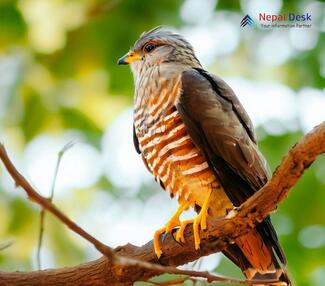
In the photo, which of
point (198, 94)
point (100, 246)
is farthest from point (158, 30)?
point (100, 246)

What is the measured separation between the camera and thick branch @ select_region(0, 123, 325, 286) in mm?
3263

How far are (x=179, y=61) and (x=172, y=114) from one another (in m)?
0.74

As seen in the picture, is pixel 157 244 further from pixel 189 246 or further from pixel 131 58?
pixel 131 58

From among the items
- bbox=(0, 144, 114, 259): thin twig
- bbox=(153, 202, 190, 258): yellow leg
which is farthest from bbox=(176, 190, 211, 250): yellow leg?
bbox=(0, 144, 114, 259): thin twig

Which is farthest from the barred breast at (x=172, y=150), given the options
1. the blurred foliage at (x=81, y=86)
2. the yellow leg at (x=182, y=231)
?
the blurred foliage at (x=81, y=86)

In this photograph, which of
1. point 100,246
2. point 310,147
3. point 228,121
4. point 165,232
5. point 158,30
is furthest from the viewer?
point 158,30

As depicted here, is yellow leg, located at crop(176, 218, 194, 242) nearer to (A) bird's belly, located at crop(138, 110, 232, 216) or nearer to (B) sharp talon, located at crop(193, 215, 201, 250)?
(B) sharp talon, located at crop(193, 215, 201, 250)

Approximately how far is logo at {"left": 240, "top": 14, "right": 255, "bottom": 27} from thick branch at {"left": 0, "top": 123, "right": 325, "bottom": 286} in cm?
284

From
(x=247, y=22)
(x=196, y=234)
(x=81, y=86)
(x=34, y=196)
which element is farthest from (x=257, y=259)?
(x=81, y=86)

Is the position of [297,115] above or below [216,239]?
above

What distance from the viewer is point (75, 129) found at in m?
6.62

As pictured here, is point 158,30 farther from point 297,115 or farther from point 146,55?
point 297,115

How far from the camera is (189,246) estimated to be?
3.87 meters

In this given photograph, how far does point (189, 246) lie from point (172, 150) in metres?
0.67
